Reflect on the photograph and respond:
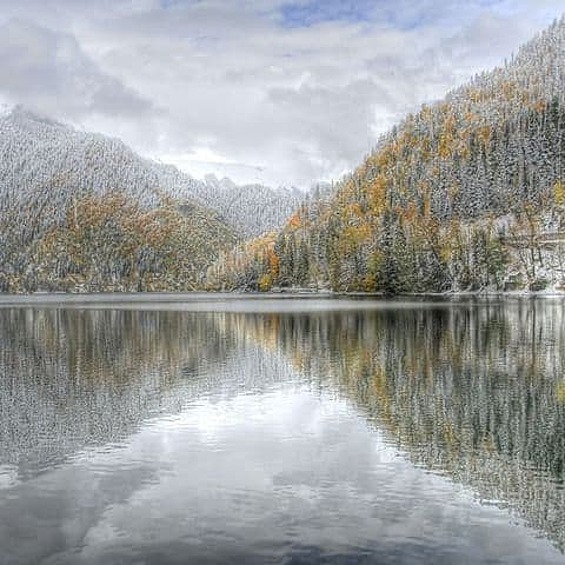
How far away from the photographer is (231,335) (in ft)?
276

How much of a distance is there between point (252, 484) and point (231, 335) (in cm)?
5724

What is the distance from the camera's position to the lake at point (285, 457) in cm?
2130

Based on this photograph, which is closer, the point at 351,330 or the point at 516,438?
the point at 516,438

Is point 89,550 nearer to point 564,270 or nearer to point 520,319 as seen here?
point 520,319

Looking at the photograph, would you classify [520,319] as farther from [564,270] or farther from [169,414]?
[564,270]

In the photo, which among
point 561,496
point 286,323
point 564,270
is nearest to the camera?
point 561,496

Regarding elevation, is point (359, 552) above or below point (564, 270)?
below

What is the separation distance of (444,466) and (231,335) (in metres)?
56.5

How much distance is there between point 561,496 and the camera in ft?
81.6

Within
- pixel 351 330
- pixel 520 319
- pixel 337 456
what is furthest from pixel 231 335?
pixel 337 456

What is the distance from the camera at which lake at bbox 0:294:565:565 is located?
21.3 metres

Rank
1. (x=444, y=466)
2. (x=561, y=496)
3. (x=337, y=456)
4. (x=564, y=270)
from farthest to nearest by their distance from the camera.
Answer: (x=564, y=270)
(x=337, y=456)
(x=444, y=466)
(x=561, y=496)

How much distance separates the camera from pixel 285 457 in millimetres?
31312

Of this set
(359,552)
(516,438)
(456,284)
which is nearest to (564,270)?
(456,284)
